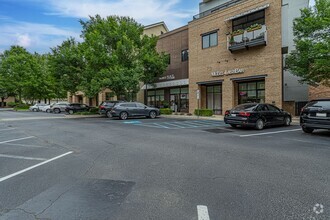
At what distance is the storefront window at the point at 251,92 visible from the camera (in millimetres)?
21569

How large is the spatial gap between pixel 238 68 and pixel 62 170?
63.3 ft

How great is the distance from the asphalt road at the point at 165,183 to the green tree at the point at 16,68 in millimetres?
42750

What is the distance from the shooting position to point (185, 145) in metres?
8.41

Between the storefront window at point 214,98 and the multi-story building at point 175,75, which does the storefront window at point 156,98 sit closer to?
the multi-story building at point 175,75

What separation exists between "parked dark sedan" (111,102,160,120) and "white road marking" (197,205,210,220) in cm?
1790

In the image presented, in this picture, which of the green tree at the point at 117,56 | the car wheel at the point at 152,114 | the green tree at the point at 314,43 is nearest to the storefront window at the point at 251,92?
the green tree at the point at 314,43

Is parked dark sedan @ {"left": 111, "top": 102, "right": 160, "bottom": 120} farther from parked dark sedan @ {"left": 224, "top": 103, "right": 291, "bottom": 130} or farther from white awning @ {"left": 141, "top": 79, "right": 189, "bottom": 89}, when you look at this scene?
parked dark sedan @ {"left": 224, "top": 103, "right": 291, "bottom": 130}

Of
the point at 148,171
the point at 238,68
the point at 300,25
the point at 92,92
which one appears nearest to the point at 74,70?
the point at 92,92

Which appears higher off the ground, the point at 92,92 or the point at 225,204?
the point at 92,92

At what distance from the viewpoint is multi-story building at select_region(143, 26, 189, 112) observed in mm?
28125

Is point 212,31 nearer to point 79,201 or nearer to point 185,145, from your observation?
point 185,145

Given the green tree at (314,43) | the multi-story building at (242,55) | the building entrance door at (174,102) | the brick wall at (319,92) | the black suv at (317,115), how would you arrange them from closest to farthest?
the black suv at (317,115), the green tree at (314,43), the multi-story building at (242,55), the brick wall at (319,92), the building entrance door at (174,102)

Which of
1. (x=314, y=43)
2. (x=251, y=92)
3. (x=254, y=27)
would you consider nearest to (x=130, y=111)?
(x=251, y=92)

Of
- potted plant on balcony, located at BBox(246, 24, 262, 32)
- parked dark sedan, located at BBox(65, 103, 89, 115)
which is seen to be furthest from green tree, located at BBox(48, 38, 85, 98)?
potted plant on balcony, located at BBox(246, 24, 262, 32)
